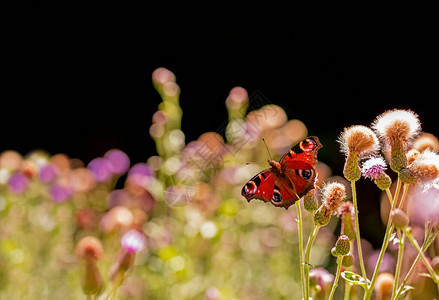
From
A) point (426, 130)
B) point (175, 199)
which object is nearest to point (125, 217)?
point (175, 199)

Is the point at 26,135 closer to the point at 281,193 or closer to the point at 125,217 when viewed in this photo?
the point at 125,217

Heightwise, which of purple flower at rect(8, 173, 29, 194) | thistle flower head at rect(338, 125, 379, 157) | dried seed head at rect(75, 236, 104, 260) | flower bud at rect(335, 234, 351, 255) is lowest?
flower bud at rect(335, 234, 351, 255)

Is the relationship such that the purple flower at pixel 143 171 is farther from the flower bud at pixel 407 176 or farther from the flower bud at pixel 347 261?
the flower bud at pixel 407 176

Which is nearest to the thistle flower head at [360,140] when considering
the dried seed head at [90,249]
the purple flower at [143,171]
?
the dried seed head at [90,249]

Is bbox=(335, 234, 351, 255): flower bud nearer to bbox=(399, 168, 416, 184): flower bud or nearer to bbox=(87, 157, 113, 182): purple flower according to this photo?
bbox=(399, 168, 416, 184): flower bud

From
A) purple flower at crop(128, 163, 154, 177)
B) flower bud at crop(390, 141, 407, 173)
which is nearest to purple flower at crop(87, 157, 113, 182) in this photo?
purple flower at crop(128, 163, 154, 177)

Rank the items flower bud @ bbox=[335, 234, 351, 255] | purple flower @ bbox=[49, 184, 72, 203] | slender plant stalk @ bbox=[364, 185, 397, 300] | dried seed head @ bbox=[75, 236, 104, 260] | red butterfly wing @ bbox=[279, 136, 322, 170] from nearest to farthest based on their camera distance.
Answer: slender plant stalk @ bbox=[364, 185, 397, 300]
flower bud @ bbox=[335, 234, 351, 255]
red butterfly wing @ bbox=[279, 136, 322, 170]
dried seed head @ bbox=[75, 236, 104, 260]
purple flower @ bbox=[49, 184, 72, 203]
